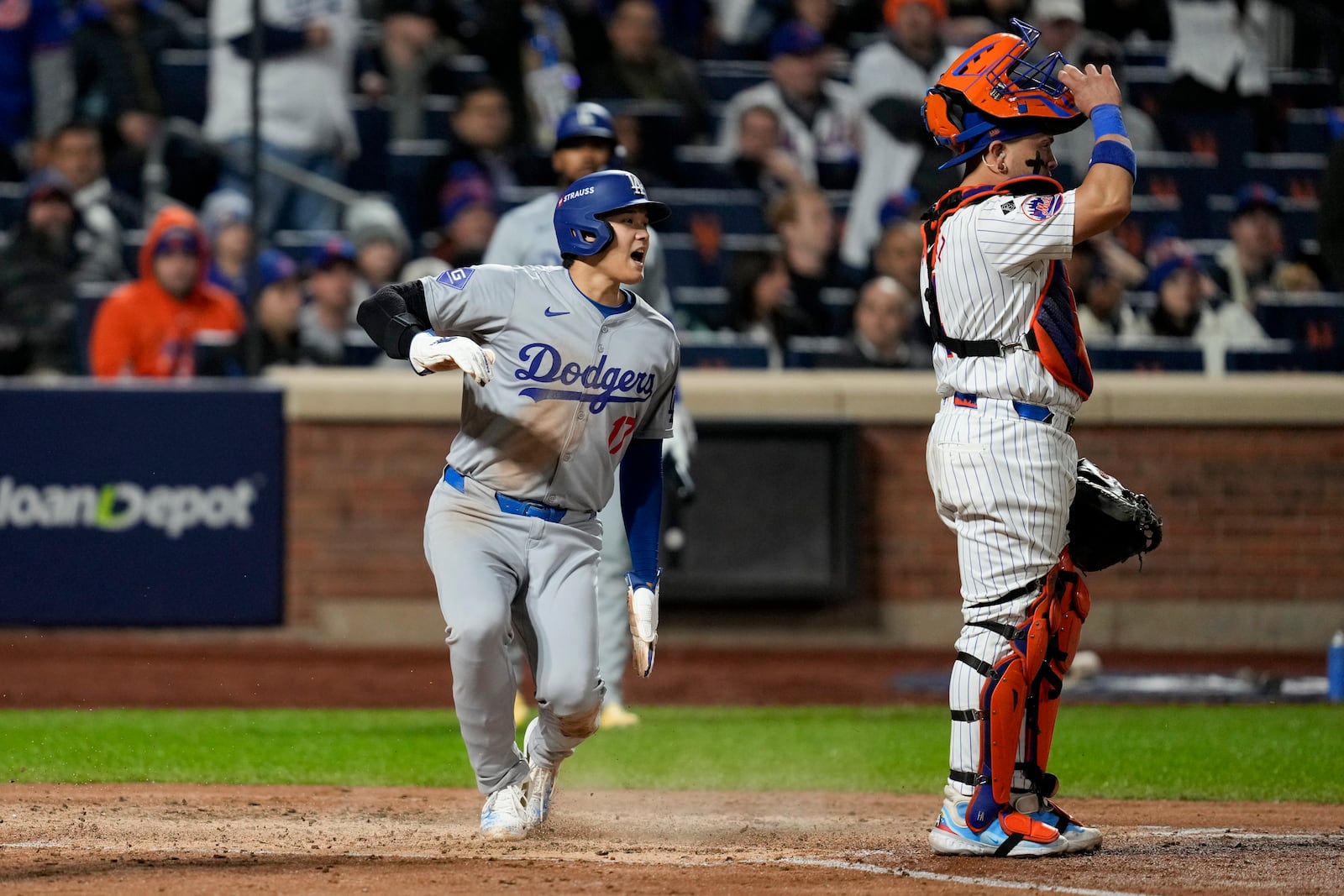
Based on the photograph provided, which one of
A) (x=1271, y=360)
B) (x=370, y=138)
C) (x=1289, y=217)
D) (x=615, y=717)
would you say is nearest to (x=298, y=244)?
(x=370, y=138)

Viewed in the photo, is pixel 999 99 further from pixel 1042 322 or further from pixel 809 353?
pixel 809 353

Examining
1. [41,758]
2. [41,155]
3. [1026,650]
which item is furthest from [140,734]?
[41,155]

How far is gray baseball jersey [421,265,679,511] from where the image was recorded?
546 centimetres

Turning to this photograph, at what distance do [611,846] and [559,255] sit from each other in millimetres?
2840

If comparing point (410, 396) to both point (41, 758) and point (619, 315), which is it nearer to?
point (41, 758)

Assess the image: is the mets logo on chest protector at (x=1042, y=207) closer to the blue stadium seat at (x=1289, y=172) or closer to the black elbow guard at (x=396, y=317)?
the black elbow guard at (x=396, y=317)

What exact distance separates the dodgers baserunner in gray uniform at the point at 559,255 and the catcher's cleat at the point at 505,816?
173 cm

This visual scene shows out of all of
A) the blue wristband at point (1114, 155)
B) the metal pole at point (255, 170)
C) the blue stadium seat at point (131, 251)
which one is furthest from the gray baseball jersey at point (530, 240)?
the blue stadium seat at point (131, 251)

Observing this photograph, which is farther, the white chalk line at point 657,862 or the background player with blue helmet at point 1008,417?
the background player with blue helmet at point 1008,417

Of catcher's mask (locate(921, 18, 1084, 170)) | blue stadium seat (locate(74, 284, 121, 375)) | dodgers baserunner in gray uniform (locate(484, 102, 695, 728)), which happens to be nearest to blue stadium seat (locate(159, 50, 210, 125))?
blue stadium seat (locate(74, 284, 121, 375))

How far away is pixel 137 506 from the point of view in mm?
11273

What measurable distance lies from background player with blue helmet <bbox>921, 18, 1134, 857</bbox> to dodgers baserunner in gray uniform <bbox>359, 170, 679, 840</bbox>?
2.97ft

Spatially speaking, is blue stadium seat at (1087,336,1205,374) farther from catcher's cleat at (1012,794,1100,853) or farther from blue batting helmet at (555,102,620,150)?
catcher's cleat at (1012,794,1100,853)

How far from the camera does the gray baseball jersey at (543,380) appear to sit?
5465 mm
